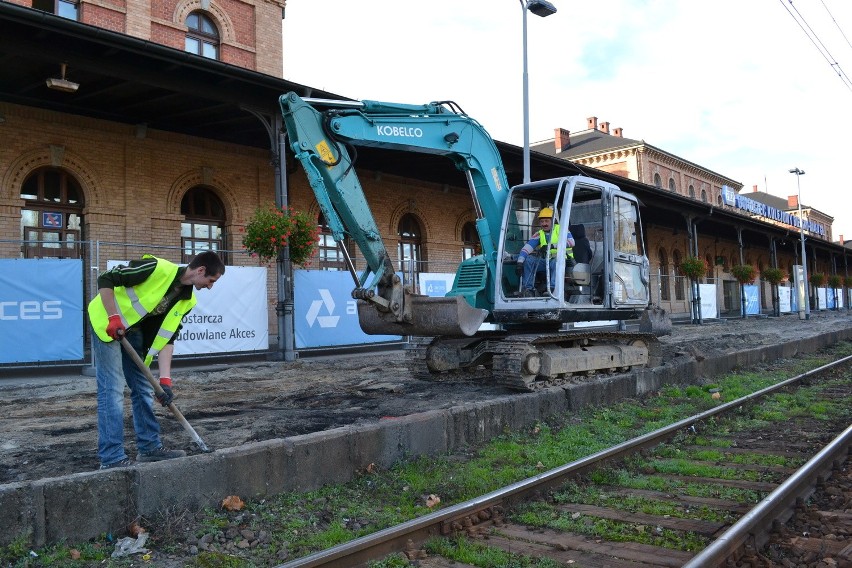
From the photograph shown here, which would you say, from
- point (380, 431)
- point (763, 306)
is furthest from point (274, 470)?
point (763, 306)

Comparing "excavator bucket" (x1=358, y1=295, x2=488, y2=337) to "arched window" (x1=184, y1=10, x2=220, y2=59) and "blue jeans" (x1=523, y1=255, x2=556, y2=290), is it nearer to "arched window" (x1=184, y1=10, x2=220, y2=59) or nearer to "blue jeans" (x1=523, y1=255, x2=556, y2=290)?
"blue jeans" (x1=523, y1=255, x2=556, y2=290)

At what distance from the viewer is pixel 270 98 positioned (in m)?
Answer: 13.5

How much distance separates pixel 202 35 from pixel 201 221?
6.11 meters

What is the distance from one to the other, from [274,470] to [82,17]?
15491 millimetres

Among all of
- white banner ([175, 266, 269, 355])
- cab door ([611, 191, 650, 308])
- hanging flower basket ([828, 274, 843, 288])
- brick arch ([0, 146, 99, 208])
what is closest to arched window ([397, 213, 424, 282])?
white banner ([175, 266, 269, 355])

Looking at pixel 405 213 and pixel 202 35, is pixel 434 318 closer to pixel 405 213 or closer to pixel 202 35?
pixel 405 213

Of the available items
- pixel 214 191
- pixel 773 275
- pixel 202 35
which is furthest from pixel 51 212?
pixel 773 275

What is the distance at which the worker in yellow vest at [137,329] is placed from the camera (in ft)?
14.6

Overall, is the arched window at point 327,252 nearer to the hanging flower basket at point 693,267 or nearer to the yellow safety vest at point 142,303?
the yellow safety vest at point 142,303

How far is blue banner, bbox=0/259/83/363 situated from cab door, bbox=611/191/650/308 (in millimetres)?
8239

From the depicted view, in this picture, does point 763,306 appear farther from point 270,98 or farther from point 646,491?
point 646,491

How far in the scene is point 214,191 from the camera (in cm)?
1634

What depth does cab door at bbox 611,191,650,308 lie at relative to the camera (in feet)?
31.1

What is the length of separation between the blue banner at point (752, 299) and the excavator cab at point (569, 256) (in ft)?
87.1
